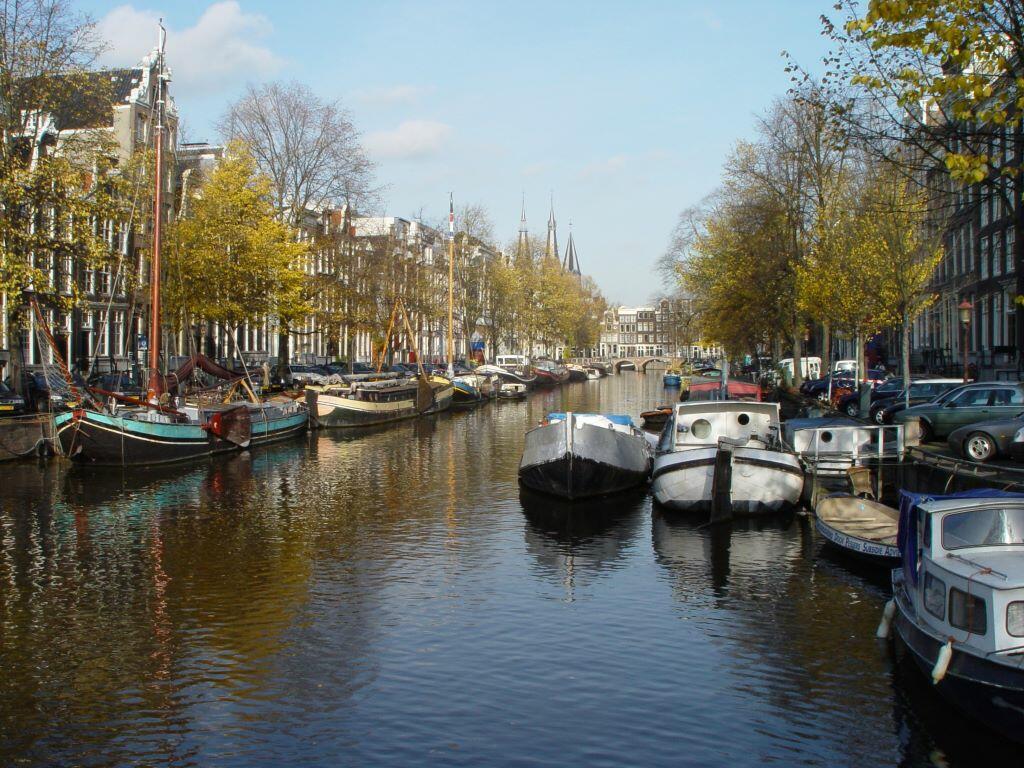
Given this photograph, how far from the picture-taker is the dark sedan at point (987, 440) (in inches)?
984

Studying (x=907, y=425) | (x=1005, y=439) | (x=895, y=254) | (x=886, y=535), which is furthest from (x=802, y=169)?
(x=886, y=535)

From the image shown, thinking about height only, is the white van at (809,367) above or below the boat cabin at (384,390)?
above

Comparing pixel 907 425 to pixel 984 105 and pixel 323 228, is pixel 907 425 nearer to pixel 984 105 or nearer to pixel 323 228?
pixel 984 105

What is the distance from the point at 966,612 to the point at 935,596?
0.80 meters

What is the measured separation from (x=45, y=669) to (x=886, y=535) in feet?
45.9

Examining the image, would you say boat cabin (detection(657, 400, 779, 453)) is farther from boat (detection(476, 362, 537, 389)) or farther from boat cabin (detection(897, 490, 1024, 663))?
boat (detection(476, 362, 537, 389))

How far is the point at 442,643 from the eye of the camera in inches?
578

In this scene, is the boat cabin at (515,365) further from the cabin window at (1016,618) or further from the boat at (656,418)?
the cabin window at (1016,618)

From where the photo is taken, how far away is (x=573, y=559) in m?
20.7

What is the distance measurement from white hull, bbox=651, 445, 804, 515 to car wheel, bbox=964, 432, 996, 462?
434cm

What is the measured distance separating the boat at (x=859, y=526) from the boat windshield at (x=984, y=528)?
513 cm

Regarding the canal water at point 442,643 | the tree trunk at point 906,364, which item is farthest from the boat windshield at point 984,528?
the tree trunk at point 906,364

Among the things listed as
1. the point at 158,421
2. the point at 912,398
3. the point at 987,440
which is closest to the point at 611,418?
the point at 987,440

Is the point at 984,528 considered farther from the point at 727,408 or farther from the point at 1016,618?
the point at 727,408
